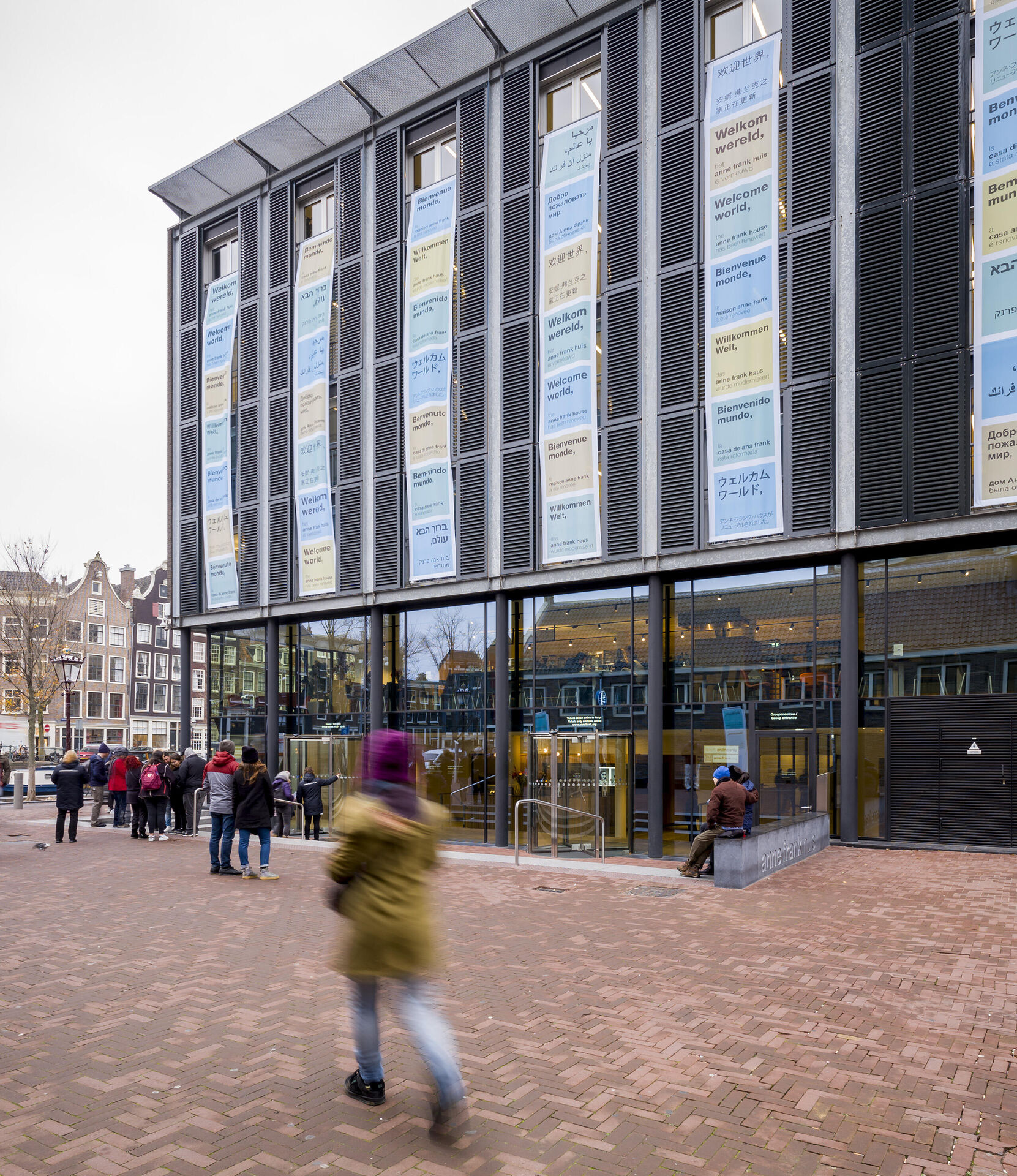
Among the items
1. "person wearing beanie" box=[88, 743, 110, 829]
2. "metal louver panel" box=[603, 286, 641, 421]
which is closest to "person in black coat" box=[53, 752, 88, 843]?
"person wearing beanie" box=[88, 743, 110, 829]

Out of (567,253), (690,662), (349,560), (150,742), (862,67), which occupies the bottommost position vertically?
(150,742)

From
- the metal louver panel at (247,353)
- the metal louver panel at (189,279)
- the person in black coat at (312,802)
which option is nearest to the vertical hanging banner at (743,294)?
the person in black coat at (312,802)

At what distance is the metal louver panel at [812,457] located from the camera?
16.6m

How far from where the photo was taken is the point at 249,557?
27.1 metres

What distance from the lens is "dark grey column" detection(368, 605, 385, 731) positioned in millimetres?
23703

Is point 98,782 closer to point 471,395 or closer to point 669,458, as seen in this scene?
point 471,395

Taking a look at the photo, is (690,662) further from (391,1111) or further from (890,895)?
(391,1111)

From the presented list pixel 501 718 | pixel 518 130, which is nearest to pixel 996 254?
pixel 518 130

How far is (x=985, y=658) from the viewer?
51.9 ft

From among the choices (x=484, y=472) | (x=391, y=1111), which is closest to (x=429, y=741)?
(x=484, y=472)

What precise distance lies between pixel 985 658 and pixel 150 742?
Answer: 66.9 m

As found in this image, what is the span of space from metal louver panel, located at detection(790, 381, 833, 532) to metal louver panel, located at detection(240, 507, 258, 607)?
16019mm

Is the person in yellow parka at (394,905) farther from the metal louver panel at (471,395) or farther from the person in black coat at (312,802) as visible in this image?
the metal louver panel at (471,395)

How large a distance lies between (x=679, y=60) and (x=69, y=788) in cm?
1841
